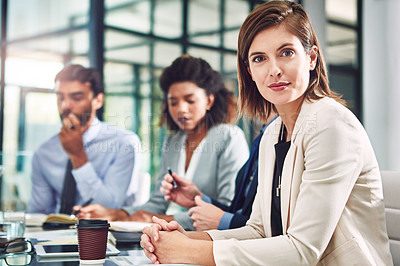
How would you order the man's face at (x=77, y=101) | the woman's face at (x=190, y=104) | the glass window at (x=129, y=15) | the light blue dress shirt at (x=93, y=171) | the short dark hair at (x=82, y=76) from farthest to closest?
the glass window at (x=129, y=15)
the short dark hair at (x=82, y=76)
the man's face at (x=77, y=101)
the light blue dress shirt at (x=93, y=171)
the woman's face at (x=190, y=104)

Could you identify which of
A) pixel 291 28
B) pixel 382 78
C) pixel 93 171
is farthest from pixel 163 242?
pixel 382 78

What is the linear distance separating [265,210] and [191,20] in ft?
8.94

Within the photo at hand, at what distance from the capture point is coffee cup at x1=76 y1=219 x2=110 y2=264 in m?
0.99

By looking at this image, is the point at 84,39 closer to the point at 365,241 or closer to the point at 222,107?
the point at 222,107

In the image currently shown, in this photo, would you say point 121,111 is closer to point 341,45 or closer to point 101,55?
point 101,55

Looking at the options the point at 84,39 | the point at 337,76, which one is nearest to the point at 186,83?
the point at 84,39

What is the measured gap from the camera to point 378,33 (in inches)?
200

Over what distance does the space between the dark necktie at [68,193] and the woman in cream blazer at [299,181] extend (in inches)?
71.3

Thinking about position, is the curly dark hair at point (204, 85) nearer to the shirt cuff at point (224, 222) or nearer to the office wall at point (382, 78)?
the shirt cuff at point (224, 222)

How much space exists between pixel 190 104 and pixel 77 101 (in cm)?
84

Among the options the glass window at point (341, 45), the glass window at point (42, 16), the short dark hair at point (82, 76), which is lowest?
the short dark hair at point (82, 76)

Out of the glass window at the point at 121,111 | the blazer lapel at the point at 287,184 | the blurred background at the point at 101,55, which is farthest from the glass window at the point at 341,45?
the blazer lapel at the point at 287,184

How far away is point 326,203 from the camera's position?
96 centimetres

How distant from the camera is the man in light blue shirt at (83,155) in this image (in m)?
2.82
